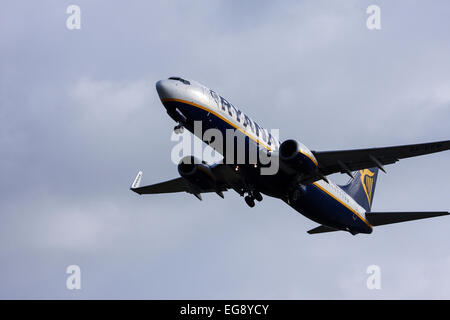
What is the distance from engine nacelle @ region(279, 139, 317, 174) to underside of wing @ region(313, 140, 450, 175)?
1.84 metres

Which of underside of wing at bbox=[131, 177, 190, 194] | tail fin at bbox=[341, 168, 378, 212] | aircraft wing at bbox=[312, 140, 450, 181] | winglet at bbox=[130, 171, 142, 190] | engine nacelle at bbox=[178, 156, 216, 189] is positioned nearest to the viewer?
aircraft wing at bbox=[312, 140, 450, 181]

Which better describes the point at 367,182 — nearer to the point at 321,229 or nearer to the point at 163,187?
the point at 321,229

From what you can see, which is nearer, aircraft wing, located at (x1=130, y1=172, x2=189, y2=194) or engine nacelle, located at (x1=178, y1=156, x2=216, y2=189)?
engine nacelle, located at (x1=178, y1=156, x2=216, y2=189)

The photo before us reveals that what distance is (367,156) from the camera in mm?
41188

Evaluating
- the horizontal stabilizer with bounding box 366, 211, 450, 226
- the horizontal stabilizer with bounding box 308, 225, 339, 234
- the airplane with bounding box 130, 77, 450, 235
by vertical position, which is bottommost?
the horizontal stabilizer with bounding box 308, 225, 339, 234

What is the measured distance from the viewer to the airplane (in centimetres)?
3912

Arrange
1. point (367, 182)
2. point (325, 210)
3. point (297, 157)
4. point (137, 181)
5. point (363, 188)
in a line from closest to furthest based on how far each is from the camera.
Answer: point (297, 157)
point (325, 210)
point (137, 181)
point (363, 188)
point (367, 182)

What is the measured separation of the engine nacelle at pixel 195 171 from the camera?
44531mm

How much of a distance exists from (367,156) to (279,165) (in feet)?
18.2

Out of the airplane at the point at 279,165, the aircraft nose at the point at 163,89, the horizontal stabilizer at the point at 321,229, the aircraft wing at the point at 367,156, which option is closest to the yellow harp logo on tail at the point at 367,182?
the airplane at the point at 279,165

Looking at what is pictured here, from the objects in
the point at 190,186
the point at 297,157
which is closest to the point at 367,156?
the point at 297,157

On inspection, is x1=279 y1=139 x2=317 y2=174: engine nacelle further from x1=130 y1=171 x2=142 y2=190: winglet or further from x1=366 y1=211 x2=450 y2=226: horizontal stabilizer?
x1=130 y1=171 x2=142 y2=190: winglet

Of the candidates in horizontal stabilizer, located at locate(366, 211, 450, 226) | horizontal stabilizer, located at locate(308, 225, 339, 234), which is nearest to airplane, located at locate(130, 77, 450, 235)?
horizontal stabilizer, located at locate(366, 211, 450, 226)
